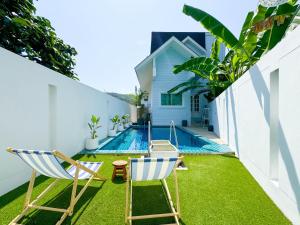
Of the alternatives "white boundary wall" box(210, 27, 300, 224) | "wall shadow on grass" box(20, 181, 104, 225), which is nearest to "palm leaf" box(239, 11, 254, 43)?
"white boundary wall" box(210, 27, 300, 224)

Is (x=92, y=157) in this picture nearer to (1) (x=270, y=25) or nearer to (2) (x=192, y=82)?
(1) (x=270, y=25)

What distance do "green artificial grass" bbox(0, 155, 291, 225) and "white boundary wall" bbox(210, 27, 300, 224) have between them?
1.28ft

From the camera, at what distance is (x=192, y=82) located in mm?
15406

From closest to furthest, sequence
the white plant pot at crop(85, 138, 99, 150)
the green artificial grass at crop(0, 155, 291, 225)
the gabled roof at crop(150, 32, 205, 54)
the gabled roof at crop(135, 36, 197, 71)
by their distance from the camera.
Result: the green artificial grass at crop(0, 155, 291, 225) → the white plant pot at crop(85, 138, 99, 150) → the gabled roof at crop(135, 36, 197, 71) → the gabled roof at crop(150, 32, 205, 54)

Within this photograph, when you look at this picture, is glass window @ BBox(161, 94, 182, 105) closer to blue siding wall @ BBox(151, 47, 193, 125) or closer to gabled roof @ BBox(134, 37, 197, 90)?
blue siding wall @ BBox(151, 47, 193, 125)

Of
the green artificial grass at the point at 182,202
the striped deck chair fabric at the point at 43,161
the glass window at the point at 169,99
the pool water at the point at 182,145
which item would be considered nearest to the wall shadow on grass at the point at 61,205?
the green artificial grass at the point at 182,202

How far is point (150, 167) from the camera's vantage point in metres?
3.15

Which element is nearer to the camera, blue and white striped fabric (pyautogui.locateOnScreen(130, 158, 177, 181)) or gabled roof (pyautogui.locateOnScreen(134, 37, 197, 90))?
blue and white striped fabric (pyautogui.locateOnScreen(130, 158, 177, 181))

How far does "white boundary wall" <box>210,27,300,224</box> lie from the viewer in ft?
9.55

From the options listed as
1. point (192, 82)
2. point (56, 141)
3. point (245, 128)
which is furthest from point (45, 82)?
point (192, 82)

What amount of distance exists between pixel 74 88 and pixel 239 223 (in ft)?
22.7

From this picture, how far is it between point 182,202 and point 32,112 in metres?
4.36

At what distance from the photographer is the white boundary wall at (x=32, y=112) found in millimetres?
4031

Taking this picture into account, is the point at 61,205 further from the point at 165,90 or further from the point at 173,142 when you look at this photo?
the point at 165,90
